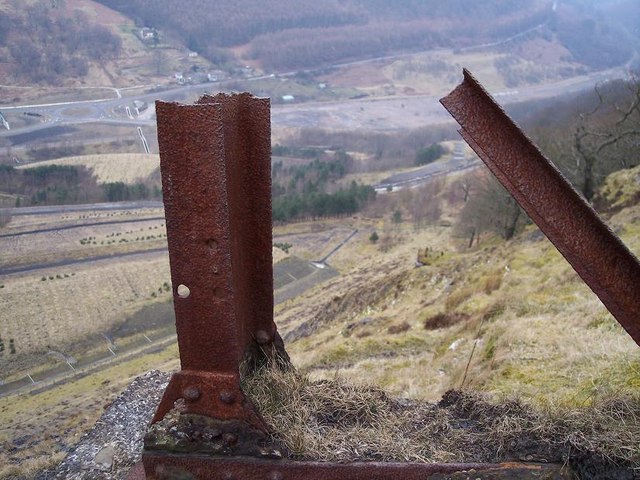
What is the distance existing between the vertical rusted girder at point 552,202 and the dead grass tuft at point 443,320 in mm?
9250

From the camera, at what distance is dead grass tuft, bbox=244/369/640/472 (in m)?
3.08

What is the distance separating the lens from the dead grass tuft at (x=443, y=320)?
1208cm

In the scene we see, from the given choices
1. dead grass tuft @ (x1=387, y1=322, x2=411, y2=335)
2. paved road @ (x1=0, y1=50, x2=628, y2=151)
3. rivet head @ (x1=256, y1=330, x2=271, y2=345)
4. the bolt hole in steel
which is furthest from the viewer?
paved road @ (x1=0, y1=50, x2=628, y2=151)

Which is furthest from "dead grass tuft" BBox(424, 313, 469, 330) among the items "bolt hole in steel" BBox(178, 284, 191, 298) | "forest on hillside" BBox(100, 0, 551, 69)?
"forest on hillside" BBox(100, 0, 551, 69)

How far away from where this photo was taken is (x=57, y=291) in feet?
104

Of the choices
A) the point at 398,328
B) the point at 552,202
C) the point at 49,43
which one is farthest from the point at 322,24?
the point at 552,202

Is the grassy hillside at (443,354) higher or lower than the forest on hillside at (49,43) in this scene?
lower

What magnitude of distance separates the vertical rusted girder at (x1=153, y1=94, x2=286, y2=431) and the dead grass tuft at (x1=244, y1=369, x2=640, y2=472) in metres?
0.28

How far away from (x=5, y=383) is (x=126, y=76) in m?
84.1

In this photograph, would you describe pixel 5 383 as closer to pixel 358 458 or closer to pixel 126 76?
pixel 358 458

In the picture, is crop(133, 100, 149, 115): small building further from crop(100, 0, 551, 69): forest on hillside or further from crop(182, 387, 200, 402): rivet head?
crop(182, 387, 200, 402): rivet head

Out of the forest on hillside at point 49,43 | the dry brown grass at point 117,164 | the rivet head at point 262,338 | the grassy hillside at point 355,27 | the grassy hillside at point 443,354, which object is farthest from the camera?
the grassy hillside at point 355,27

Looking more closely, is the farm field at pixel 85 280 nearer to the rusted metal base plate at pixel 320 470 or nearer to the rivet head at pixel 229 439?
the rusted metal base plate at pixel 320 470

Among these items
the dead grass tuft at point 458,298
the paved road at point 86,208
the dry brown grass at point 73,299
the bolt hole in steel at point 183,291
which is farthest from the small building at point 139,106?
the bolt hole in steel at point 183,291
